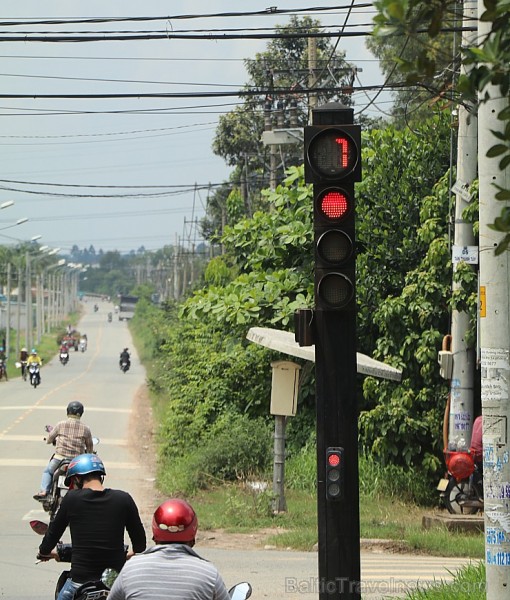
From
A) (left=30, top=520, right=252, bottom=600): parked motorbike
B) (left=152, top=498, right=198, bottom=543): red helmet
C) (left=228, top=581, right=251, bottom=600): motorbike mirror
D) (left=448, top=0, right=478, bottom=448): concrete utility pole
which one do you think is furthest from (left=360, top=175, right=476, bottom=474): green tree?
(left=152, top=498, right=198, bottom=543): red helmet

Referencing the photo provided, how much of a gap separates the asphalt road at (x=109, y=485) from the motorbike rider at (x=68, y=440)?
93 cm

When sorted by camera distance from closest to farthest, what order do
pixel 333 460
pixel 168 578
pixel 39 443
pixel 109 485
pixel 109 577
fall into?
1. pixel 168 578
2. pixel 109 577
3. pixel 333 460
4. pixel 109 485
5. pixel 39 443

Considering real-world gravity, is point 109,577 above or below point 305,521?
above

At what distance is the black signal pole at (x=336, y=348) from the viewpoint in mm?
Result: 7582

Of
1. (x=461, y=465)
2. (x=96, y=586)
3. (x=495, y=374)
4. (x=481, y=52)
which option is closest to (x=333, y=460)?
(x=495, y=374)

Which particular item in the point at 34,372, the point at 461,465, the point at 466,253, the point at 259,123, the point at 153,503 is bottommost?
the point at 153,503

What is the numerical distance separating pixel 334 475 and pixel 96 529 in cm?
160

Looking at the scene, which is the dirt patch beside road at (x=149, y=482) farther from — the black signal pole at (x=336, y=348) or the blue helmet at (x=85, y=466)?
the blue helmet at (x=85, y=466)

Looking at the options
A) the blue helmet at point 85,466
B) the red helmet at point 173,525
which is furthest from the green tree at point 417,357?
the red helmet at point 173,525

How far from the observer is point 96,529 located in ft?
23.2

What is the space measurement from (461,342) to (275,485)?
3.47 metres

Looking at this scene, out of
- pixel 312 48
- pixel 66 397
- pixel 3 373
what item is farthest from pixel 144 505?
pixel 3 373

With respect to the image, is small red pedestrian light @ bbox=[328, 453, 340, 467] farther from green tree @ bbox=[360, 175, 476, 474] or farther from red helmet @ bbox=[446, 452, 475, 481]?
green tree @ bbox=[360, 175, 476, 474]

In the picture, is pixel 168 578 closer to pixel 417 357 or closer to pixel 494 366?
pixel 494 366
